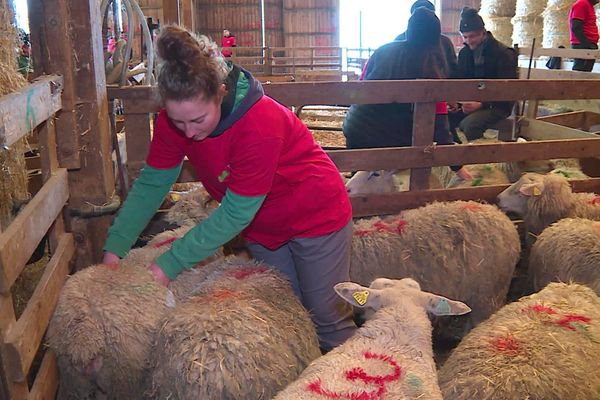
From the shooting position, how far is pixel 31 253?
232 cm

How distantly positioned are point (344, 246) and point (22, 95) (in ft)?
5.34

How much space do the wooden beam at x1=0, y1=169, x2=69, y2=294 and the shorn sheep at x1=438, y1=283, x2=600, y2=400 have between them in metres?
1.71

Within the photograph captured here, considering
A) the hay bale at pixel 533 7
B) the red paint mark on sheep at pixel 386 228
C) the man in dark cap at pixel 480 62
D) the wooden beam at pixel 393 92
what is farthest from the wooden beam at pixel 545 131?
the hay bale at pixel 533 7

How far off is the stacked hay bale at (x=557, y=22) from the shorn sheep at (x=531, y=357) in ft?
39.0

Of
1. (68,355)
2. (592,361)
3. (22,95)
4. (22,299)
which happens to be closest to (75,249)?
(22,299)

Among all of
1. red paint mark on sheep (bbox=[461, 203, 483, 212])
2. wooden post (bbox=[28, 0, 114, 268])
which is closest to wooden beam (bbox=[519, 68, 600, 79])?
red paint mark on sheep (bbox=[461, 203, 483, 212])

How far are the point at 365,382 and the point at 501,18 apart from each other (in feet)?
54.7

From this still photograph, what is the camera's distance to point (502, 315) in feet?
9.52

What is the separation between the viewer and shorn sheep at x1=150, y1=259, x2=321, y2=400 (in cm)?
208

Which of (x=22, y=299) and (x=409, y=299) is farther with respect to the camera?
(x=22, y=299)

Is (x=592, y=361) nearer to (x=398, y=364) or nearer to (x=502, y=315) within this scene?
(x=502, y=315)

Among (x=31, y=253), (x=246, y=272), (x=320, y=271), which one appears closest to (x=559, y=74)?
(x=320, y=271)

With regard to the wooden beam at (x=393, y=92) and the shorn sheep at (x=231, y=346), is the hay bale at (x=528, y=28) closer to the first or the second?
the wooden beam at (x=393, y=92)

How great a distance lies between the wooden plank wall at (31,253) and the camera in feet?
6.57
